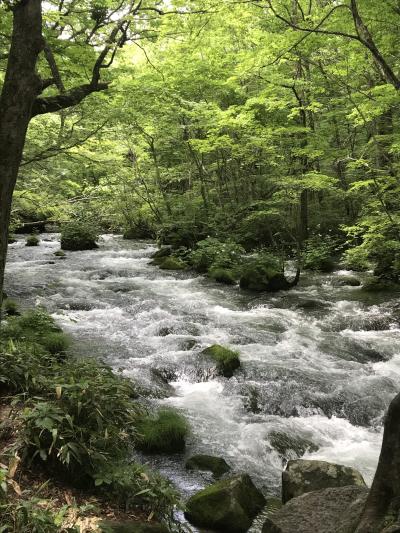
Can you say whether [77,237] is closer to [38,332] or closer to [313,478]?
[38,332]

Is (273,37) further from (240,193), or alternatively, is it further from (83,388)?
(83,388)

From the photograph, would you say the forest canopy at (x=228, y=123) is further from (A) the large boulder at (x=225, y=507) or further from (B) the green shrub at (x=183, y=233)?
(A) the large boulder at (x=225, y=507)

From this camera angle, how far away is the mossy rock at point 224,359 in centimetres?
835

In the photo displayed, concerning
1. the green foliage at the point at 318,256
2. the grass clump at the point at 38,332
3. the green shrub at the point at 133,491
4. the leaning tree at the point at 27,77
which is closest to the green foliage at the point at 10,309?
the grass clump at the point at 38,332

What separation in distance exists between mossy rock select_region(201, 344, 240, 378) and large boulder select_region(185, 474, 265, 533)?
3.41 meters

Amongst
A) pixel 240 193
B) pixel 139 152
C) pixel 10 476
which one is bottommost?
pixel 10 476

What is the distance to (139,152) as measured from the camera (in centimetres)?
2189

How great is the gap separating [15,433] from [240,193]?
65.1 feet

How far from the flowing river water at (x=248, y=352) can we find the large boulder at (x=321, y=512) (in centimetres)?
152

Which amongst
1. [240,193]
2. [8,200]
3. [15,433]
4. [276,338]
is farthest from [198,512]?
[240,193]

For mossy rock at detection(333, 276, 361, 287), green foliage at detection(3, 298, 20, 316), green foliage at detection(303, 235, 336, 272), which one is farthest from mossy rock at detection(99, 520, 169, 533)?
green foliage at detection(303, 235, 336, 272)

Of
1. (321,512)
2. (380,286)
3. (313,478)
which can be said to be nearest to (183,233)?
(380,286)

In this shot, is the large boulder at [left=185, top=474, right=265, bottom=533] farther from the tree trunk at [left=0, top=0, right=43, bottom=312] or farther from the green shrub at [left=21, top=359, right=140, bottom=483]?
the tree trunk at [left=0, top=0, right=43, bottom=312]

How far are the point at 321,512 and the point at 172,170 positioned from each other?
19984 mm
